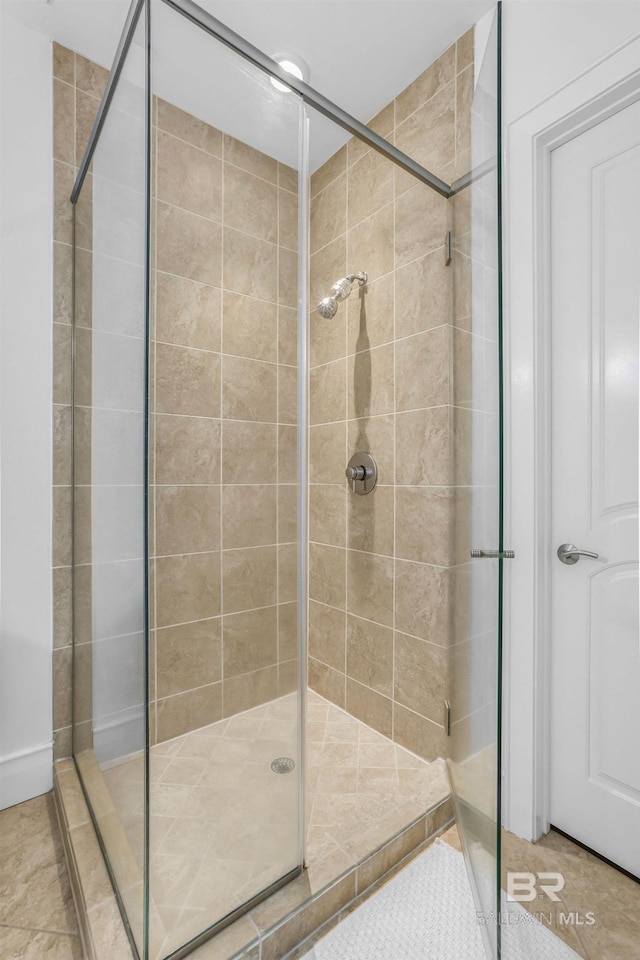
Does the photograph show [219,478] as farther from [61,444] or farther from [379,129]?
[379,129]

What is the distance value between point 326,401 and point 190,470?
1.14 m

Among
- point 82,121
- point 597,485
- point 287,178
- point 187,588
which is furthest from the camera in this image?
point 82,121

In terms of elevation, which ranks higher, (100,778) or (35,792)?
(100,778)

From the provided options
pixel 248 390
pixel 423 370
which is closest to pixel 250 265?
pixel 248 390

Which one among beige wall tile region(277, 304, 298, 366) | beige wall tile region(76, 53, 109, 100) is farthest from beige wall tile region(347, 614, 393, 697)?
beige wall tile region(76, 53, 109, 100)

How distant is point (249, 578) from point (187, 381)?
354 mm

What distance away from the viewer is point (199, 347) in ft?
2.48

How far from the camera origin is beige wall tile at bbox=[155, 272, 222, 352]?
0.72 m

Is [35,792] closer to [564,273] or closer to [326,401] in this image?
[326,401]

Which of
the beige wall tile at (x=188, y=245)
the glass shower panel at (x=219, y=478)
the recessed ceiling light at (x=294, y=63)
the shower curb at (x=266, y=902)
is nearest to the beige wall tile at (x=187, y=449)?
the glass shower panel at (x=219, y=478)

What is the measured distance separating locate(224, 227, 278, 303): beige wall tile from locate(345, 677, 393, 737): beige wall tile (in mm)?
1362

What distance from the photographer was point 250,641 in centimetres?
82

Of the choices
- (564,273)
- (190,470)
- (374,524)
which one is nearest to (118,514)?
(190,470)

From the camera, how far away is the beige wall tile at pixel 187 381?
2.35 feet
